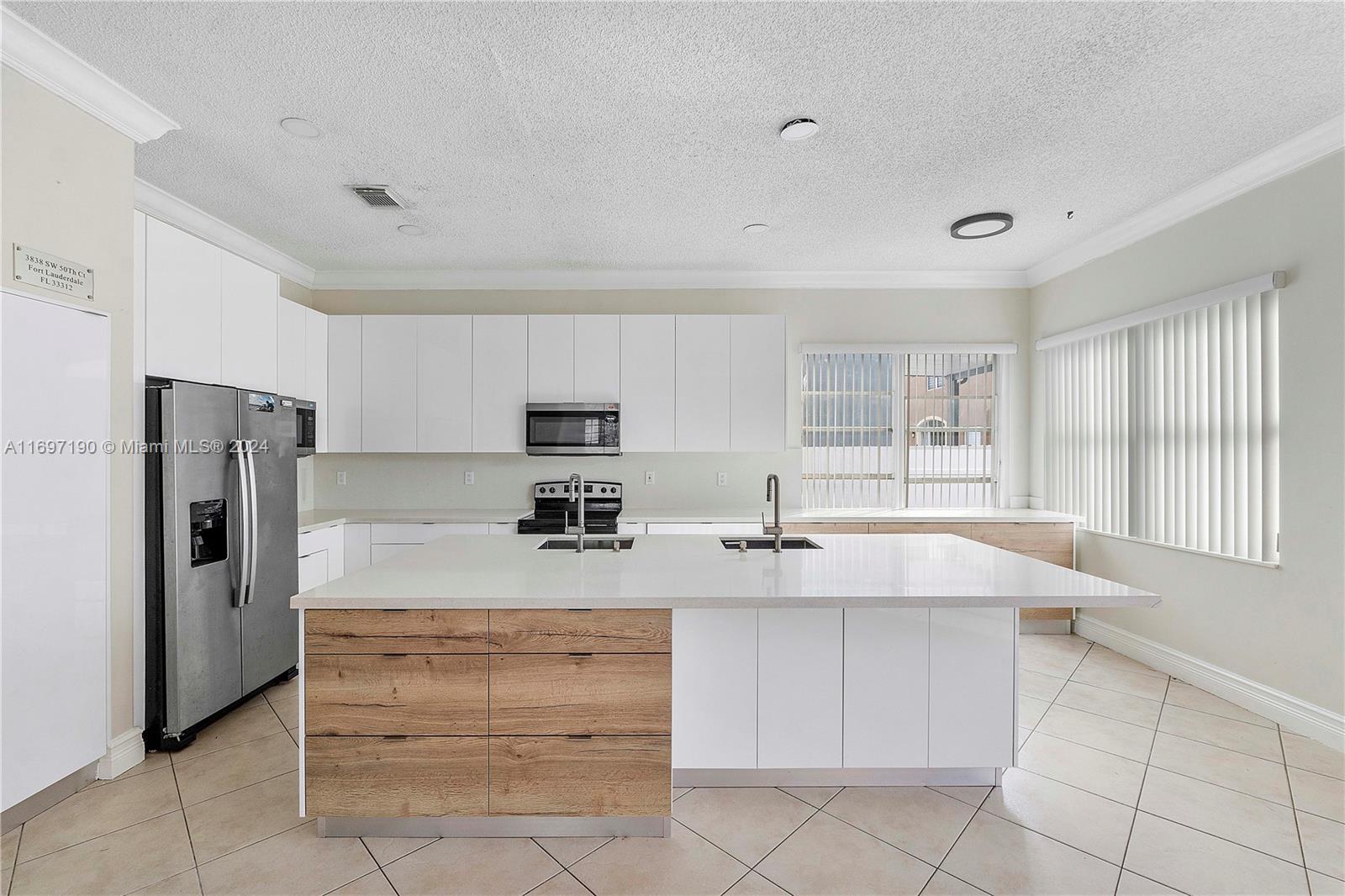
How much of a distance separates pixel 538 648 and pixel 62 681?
1.68 metres

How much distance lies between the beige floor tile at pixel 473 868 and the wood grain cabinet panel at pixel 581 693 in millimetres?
350

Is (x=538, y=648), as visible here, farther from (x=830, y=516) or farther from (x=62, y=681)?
(x=830, y=516)

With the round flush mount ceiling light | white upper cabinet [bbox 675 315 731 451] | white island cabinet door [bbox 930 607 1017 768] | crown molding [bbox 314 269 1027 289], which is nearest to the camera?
white island cabinet door [bbox 930 607 1017 768]

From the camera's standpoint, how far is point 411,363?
443cm

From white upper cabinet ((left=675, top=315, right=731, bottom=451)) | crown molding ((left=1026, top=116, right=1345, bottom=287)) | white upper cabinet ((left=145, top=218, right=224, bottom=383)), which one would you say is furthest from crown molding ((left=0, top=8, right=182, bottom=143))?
crown molding ((left=1026, top=116, right=1345, bottom=287))

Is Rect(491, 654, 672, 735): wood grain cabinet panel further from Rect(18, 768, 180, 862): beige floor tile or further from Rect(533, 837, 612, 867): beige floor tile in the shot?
Rect(18, 768, 180, 862): beige floor tile

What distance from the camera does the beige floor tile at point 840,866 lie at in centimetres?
177

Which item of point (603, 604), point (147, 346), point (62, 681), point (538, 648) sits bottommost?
point (62, 681)

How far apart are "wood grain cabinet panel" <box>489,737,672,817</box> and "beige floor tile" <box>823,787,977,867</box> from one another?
644 millimetres

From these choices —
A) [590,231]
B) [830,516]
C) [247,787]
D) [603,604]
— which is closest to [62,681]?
[247,787]

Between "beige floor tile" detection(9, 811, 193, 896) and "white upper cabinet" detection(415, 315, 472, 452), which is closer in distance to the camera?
"beige floor tile" detection(9, 811, 193, 896)

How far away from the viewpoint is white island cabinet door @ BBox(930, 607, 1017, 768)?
7.32 feet

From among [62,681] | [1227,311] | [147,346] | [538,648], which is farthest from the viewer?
[1227,311]

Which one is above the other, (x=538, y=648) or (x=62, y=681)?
(x=538, y=648)
